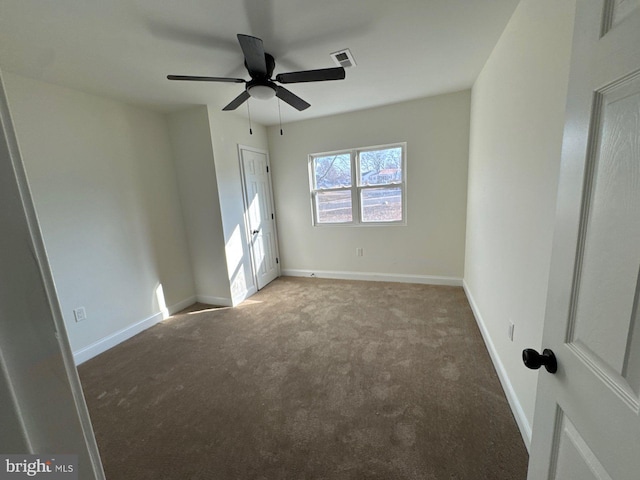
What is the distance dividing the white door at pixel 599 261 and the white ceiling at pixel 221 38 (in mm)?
1486

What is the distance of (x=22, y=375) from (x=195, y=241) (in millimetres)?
3405

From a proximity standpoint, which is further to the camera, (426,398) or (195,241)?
(195,241)

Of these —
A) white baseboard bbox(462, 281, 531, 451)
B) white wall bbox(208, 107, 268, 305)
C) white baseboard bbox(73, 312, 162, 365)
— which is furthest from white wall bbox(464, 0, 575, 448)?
white baseboard bbox(73, 312, 162, 365)

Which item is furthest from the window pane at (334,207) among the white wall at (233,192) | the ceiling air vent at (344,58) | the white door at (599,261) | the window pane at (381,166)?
the white door at (599,261)

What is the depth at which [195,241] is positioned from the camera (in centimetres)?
347

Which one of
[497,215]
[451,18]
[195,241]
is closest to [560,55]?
[451,18]

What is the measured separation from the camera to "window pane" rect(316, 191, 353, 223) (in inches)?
159

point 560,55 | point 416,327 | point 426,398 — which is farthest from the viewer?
point 416,327

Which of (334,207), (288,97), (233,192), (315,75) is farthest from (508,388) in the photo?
(233,192)

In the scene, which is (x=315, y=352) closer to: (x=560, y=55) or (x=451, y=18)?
(x=560, y=55)

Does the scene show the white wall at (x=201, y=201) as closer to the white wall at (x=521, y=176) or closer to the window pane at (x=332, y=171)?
the window pane at (x=332, y=171)

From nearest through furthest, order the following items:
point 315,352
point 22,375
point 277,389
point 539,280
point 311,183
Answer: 1. point 22,375
2. point 539,280
3. point 277,389
4. point 315,352
5. point 311,183

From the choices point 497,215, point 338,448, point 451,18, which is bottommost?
point 338,448

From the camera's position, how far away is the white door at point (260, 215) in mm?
3721
